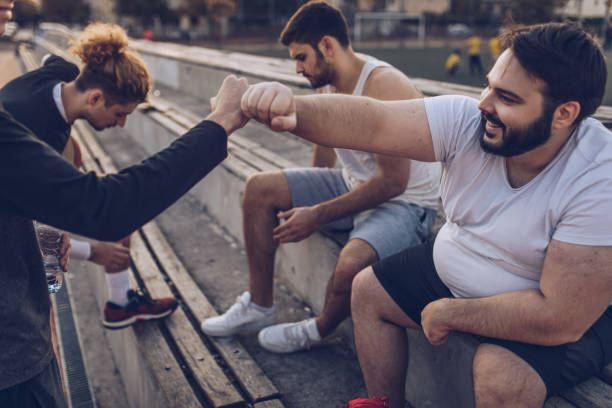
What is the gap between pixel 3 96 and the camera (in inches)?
93.5

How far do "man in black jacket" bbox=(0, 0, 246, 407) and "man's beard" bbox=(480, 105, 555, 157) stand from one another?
0.86 meters

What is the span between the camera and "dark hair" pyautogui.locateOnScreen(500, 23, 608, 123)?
162cm

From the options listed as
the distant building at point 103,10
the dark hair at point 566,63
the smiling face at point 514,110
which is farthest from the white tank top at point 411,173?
the distant building at point 103,10

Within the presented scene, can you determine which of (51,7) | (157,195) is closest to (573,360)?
(157,195)

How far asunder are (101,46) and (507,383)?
226cm

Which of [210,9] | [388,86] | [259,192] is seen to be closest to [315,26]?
[388,86]

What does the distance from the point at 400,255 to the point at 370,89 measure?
3.22 ft

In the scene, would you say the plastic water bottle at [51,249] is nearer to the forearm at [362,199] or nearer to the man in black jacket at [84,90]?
the man in black jacket at [84,90]

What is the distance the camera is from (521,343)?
1661 millimetres

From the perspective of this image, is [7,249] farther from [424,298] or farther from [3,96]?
[424,298]

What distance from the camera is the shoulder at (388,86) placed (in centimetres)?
265

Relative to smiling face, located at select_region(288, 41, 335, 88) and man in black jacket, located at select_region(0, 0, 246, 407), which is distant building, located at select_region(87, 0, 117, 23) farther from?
man in black jacket, located at select_region(0, 0, 246, 407)

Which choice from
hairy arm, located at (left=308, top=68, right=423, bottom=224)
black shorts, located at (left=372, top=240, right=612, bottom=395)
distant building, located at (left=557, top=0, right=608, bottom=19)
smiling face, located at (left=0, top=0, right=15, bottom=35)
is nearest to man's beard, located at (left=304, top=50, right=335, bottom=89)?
hairy arm, located at (left=308, top=68, right=423, bottom=224)

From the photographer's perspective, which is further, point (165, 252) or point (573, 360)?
point (165, 252)
